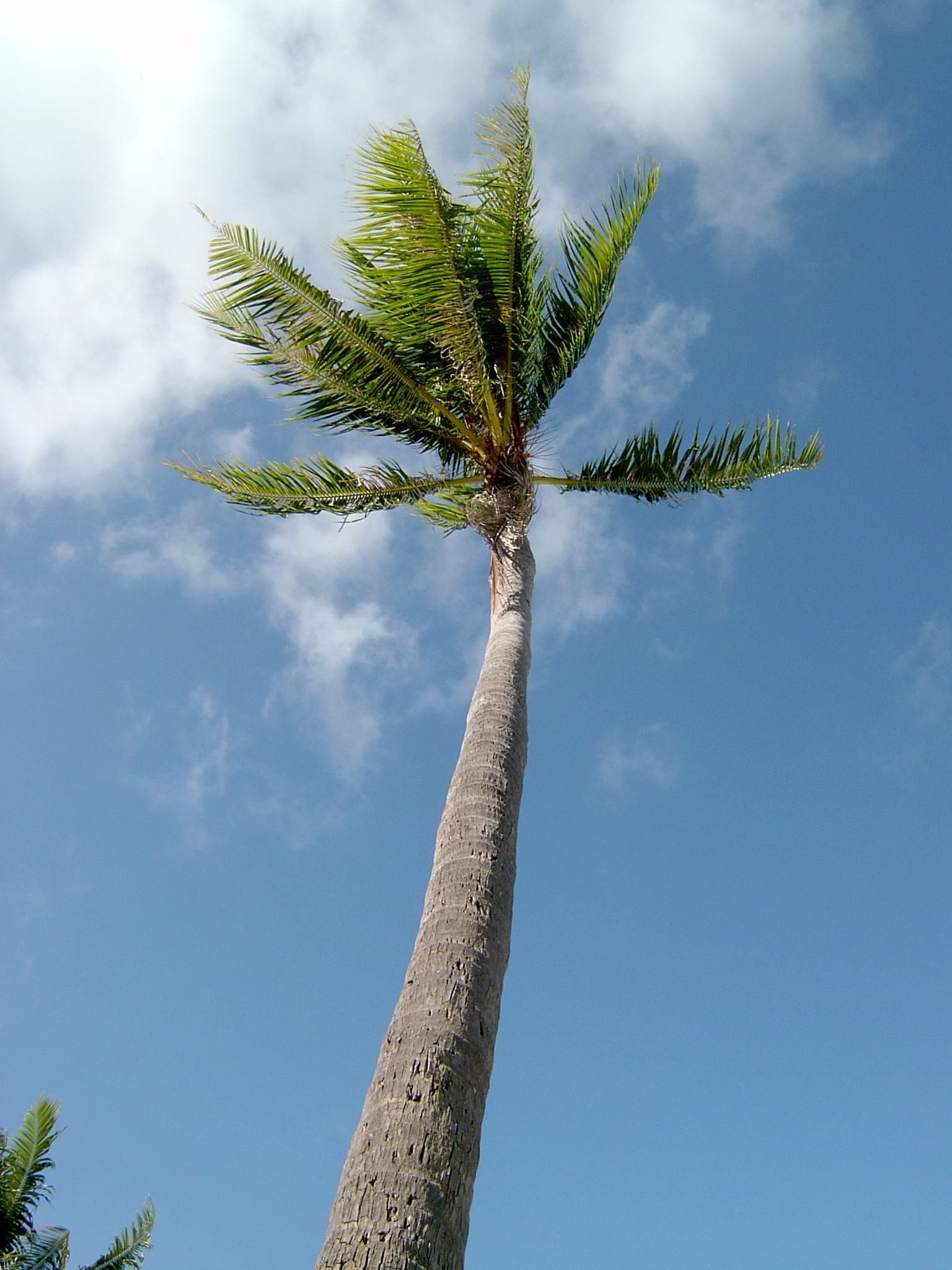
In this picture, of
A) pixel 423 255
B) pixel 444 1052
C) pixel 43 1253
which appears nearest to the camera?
pixel 444 1052

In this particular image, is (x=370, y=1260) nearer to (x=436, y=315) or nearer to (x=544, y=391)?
(x=436, y=315)

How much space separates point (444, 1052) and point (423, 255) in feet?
21.9

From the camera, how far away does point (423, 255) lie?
838 cm

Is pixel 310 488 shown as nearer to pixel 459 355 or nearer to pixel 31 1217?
pixel 459 355

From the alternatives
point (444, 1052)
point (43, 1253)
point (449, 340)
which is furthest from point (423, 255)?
point (43, 1253)

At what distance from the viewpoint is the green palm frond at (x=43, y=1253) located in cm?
1064

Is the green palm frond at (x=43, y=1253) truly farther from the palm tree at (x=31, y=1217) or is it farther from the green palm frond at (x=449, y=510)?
the green palm frond at (x=449, y=510)

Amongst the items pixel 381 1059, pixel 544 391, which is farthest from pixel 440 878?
pixel 544 391

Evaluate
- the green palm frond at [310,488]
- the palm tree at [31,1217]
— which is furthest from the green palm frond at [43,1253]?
the green palm frond at [310,488]

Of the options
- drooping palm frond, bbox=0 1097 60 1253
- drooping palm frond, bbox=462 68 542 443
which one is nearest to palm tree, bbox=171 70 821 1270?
drooping palm frond, bbox=462 68 542 443

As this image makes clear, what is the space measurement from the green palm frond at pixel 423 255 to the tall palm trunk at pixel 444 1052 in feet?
13.0

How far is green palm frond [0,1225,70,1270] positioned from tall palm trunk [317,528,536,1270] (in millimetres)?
9135

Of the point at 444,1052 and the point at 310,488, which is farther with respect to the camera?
the point at 310,488

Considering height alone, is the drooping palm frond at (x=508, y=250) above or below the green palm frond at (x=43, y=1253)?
above
